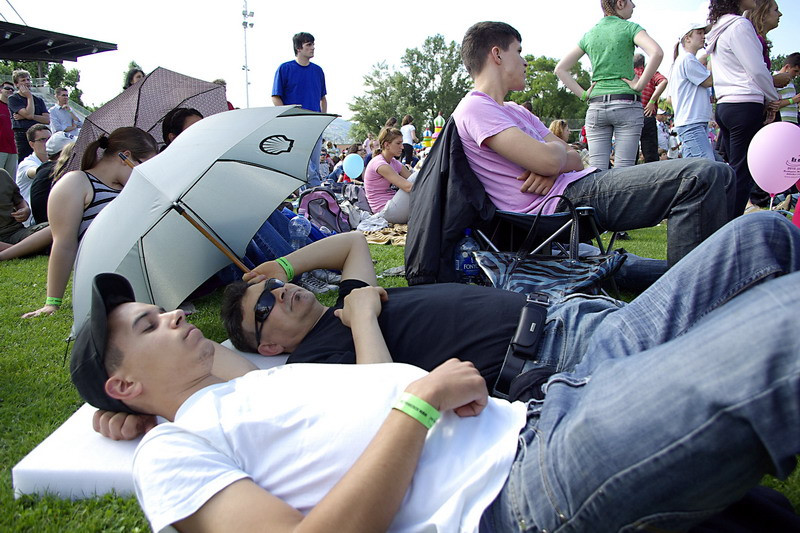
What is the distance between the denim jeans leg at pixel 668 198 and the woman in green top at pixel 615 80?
2309 millimetres

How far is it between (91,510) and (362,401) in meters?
1.15

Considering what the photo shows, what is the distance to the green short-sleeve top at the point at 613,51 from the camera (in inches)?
199

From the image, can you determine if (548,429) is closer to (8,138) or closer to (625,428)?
(625,428)

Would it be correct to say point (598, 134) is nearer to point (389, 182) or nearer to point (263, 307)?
point (389, 182)

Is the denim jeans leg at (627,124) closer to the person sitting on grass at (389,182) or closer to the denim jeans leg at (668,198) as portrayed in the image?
the denim jeans leg at (668,198)

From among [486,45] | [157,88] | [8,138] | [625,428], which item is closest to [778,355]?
[625,428]

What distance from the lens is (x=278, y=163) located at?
363cm

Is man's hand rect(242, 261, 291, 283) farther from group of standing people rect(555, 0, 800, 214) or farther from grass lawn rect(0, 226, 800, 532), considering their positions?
group of standing people rect(555, 0, 800, 214)

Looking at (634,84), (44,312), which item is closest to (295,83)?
(634,84)

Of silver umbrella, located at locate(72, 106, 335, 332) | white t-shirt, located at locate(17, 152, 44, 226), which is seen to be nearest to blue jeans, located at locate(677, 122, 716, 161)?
silver umbrella, located at locate(72, 106, 335, 332)

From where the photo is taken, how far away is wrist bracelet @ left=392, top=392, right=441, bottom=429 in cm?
130

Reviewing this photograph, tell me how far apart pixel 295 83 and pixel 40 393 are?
5750 millimetres

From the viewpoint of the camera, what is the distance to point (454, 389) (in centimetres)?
141

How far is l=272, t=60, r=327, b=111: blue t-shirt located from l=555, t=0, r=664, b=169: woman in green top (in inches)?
147
